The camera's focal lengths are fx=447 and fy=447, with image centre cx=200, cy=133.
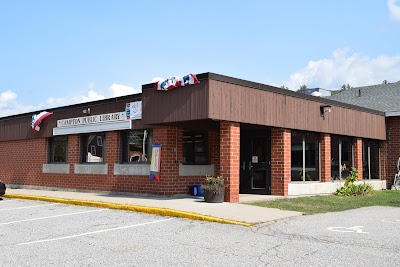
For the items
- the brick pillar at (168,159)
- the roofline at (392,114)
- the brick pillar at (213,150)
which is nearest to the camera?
the brick pillar at (168,159)

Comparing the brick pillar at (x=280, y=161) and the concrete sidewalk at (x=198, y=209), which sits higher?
the brick pillar at (x=280, y=161)

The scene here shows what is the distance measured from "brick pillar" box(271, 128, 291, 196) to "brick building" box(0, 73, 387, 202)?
3 cm

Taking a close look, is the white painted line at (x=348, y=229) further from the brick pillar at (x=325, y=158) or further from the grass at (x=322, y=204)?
the brick pillar at (x=325, y=158)

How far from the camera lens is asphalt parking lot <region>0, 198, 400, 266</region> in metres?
6.79

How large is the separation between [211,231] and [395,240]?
11.5 ft

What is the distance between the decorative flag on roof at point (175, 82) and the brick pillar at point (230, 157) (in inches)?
62.9

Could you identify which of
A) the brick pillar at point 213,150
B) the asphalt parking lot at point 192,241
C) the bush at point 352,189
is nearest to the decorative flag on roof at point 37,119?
the brick pillar at point 213,150

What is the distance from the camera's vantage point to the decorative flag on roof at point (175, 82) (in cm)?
1300

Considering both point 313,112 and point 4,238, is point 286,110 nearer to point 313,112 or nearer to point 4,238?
point 313,112

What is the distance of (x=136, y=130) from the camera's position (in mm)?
16453

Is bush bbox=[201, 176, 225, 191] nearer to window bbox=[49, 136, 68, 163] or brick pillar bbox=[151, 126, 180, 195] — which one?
brick pillar bbox=[151, 126, 180, 195]

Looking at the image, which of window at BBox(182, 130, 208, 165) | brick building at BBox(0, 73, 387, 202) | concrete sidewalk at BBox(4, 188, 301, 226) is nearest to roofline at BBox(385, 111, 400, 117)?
brick building at BBox(0, 73, 387, 202)

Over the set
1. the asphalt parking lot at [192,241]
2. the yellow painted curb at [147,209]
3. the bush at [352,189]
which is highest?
the bush at [352,189]

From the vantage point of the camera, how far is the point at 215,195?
12930 millimetres
